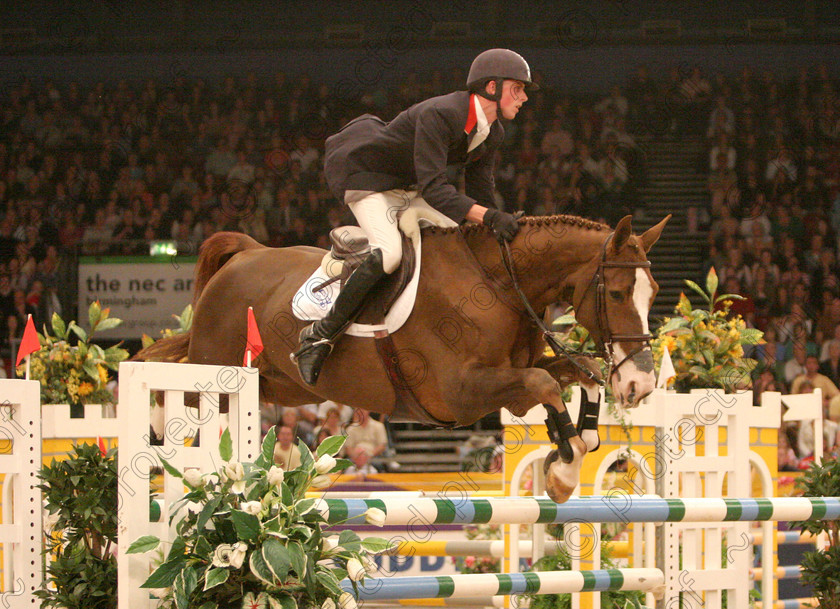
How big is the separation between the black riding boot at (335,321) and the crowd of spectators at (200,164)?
20.0 feet

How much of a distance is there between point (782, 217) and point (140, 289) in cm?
641

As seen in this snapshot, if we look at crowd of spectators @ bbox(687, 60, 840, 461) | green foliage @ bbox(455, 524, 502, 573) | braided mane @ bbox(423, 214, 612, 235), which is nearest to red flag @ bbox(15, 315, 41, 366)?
braided mane @ bbox(423, 214, 612, 235)

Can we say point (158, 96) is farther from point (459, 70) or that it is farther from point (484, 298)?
point (484, 298)

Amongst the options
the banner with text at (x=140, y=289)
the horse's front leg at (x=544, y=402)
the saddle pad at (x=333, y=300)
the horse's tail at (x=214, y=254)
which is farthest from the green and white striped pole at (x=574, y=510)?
the banner with text at (x=140, y=289)

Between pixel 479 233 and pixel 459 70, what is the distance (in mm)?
8728

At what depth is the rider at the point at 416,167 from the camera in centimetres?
→ 381

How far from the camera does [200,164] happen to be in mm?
11523

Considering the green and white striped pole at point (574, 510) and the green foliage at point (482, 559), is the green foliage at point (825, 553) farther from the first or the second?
the green foliage at point (482, 559)

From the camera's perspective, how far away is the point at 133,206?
10.7 metres

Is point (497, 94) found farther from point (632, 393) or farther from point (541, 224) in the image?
point (632, 393)

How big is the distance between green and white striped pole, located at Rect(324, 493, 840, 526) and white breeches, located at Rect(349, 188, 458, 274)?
42.4 inches

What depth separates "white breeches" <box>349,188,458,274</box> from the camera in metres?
3.91

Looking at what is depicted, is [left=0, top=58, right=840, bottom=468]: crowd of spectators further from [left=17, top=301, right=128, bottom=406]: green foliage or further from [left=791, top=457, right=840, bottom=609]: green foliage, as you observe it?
[left=17, top=301, right=128, bottom=406]: green foliage

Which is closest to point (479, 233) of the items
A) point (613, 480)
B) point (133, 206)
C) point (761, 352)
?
point (613, 480)
